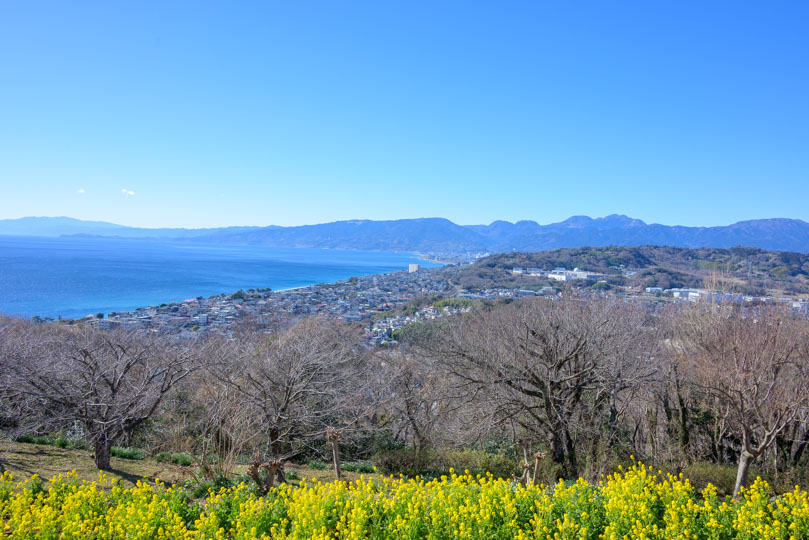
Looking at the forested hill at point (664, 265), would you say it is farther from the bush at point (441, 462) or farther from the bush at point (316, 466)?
the bush at point (316, 466)

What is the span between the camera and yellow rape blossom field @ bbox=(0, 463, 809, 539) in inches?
165

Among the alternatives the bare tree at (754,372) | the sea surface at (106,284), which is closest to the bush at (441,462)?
the bare tree at (754,372)

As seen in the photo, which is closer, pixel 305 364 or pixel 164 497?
pixel 164 497

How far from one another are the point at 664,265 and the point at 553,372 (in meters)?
47.7

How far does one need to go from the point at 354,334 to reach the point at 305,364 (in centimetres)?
1111

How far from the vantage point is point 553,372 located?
9.48 metres

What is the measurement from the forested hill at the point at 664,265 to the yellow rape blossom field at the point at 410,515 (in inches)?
817

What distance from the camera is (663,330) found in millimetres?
15328

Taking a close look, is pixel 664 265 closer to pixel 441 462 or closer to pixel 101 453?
pixel 441 462

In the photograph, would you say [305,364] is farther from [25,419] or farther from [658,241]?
[658,241]

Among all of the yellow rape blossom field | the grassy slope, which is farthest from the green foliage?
the yellow rape blossom field

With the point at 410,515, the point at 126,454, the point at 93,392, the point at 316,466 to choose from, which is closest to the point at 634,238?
Result: the point at 316,466

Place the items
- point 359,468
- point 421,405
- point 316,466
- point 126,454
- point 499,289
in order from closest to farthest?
point 126,454 < point 359,468 < point 316,466 < point 421,405 < point 499,289

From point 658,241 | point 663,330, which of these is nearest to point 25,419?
point 663,330
